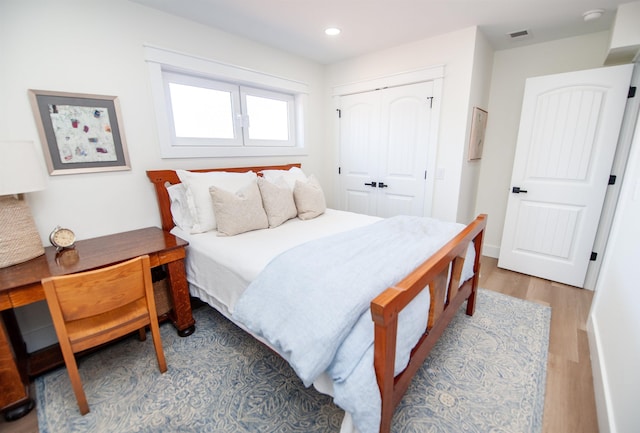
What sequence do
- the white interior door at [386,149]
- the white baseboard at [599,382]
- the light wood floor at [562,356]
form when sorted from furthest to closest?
1. the white interior door at [386,149]
2. the light wood floor at [562,356]
3. the white baseboard at [599,382]

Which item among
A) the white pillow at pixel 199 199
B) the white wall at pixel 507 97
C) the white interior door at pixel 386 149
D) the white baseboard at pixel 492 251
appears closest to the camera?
the white pillow at pixel 199 199

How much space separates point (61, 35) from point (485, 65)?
3.61m

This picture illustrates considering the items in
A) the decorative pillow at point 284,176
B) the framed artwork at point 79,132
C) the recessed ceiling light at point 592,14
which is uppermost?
the recessed ceiling light at point 592,14

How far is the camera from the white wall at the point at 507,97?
105 inches

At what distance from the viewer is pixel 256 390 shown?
156 centimetres

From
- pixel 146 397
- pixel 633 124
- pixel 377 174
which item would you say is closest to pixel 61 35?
pixel 146 397

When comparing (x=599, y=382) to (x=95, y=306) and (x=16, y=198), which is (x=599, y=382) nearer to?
(x=95, y=306)

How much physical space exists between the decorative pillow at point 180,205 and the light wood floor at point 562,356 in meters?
1.31

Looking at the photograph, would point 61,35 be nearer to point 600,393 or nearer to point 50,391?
point 50,391

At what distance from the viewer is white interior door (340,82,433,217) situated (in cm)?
296

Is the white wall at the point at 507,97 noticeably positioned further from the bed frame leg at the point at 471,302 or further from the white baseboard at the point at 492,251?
the bed frame leg at the point at 471,302

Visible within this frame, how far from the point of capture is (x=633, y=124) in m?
2.32

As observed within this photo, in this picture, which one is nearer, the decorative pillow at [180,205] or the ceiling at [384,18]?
the ceiling at [384,18]

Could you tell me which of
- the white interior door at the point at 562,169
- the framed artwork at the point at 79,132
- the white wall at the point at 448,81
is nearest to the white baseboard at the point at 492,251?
the white interior door at the point at 562,169
